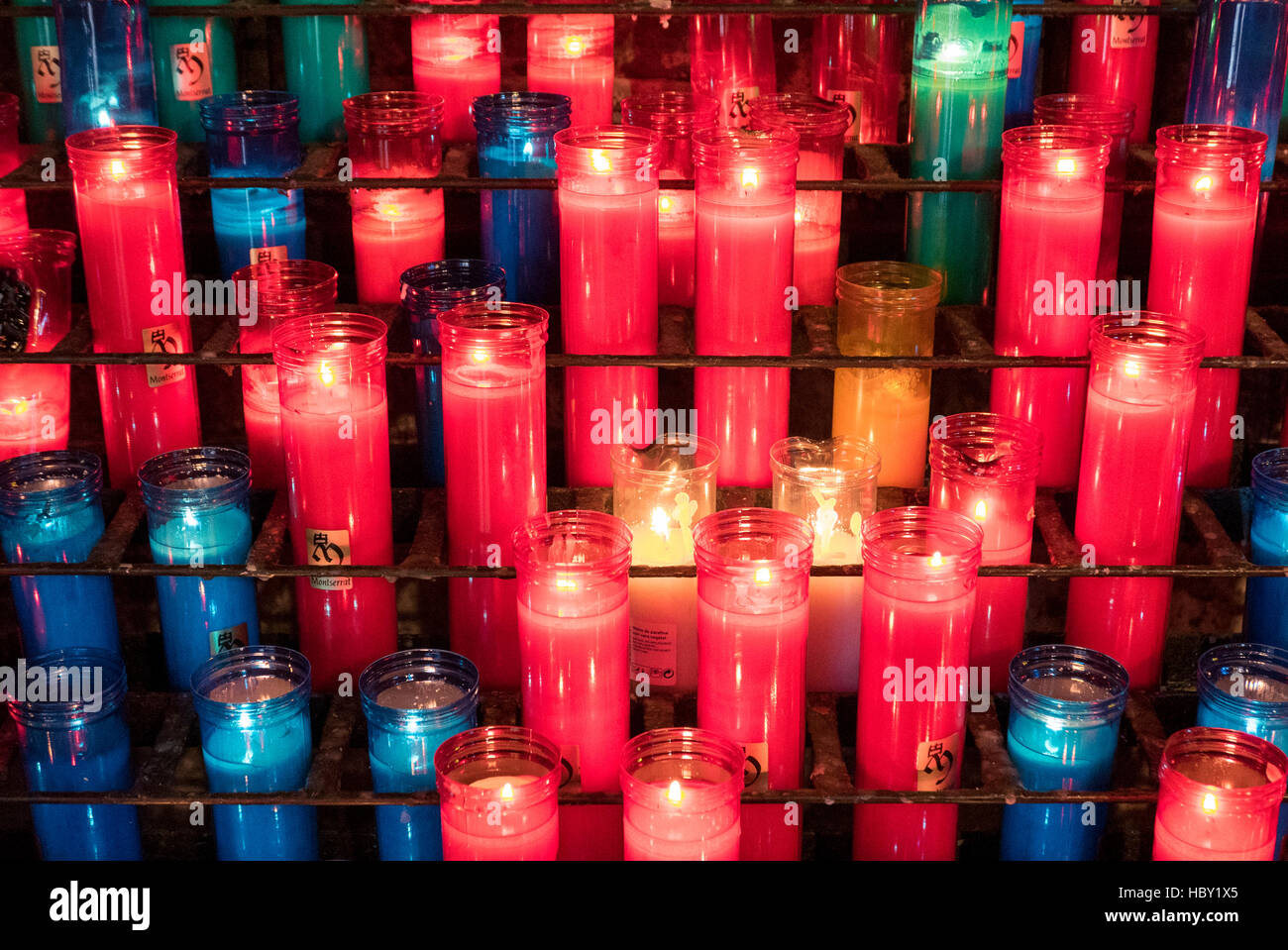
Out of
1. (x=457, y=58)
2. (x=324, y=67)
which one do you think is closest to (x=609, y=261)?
(x=457, y=58)

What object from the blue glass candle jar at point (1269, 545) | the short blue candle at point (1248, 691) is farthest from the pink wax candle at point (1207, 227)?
the short blue candle at point (1248, 691)

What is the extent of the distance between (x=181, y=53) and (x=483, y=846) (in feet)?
3.98

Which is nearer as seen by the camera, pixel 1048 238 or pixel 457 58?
pixel 1048 238

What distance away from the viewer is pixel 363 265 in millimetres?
2209

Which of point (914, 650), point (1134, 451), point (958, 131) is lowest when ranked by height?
point (914, 650)

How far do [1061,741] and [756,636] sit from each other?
45cm

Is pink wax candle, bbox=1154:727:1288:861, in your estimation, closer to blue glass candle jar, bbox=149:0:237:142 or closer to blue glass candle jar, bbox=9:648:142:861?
blue glass candle jar, bbox=9:648:142:861

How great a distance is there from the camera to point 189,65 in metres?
2.19

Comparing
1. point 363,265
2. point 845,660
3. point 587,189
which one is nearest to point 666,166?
point 587,189

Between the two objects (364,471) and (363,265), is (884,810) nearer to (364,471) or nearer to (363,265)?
(364,471)

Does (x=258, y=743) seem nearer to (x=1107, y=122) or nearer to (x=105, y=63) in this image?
(x=105, y=63)

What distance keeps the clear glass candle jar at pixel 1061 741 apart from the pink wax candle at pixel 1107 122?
19.9 inches

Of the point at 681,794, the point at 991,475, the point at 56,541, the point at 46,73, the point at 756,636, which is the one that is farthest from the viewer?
the point at 46,73

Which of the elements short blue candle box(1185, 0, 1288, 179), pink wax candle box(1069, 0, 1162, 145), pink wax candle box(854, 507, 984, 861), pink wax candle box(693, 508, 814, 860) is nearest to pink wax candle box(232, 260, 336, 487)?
pink wax candle box(693, 508, 814, 860)
